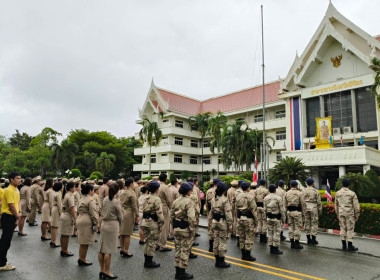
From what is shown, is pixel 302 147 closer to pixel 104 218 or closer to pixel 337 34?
pixel 337 34

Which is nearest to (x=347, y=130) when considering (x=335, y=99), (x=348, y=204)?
(x=335, y=99)

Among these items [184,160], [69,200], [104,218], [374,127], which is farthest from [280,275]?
[184,160]

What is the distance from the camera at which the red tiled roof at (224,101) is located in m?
40.3

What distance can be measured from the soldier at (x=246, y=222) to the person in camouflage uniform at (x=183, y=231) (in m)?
1.82

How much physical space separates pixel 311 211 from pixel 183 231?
5.10 m

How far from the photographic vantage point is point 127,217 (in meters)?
7.51

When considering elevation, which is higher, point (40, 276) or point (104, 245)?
point (104, 245)

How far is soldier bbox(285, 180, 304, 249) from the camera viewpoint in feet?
27.7

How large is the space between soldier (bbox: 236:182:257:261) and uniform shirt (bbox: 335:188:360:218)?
10.4ft

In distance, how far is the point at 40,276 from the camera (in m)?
5.69

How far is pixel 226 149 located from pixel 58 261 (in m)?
26.3

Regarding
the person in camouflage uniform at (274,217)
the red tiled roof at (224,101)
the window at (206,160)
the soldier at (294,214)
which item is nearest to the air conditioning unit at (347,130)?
the red tiled roof at (224,101)

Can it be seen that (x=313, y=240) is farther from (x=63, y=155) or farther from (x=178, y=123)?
(x=63, y=155)

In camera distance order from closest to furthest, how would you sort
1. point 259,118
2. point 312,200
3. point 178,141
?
point 312,200 → point 259,118 → point 178,141
